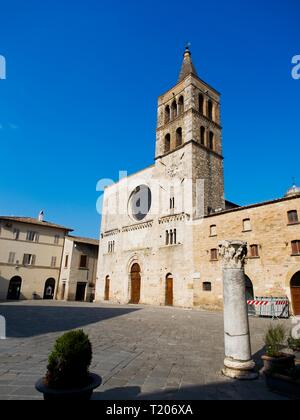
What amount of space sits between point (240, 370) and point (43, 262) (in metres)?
30.2

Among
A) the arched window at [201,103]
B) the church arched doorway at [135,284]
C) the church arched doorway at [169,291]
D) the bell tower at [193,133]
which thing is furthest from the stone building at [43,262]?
the arched window at [201,103]

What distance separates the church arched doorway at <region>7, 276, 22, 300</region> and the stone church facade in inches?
341

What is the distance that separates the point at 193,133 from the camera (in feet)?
81.3

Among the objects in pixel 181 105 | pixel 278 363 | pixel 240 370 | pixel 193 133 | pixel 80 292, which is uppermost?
pixel 181 105

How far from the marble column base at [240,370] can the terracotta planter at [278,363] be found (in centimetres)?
44

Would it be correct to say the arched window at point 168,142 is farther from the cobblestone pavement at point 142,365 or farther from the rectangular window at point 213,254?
the cobblestone pavement at point 142,365

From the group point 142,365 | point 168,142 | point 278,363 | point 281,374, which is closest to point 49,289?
point 168,142

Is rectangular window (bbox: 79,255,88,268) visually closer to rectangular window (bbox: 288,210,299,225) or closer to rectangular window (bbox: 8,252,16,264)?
rectangular window (bbox: 8,252,16,264)

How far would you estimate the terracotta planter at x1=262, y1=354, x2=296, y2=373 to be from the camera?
425cm

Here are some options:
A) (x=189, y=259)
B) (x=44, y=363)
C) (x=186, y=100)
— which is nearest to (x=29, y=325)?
(x=44, y=363)

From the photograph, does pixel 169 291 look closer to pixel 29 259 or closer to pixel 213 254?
pixel 213 254

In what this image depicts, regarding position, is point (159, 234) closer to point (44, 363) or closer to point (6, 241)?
point (6, 241)

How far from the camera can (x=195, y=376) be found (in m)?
4.77

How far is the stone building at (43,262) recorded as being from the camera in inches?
1128
